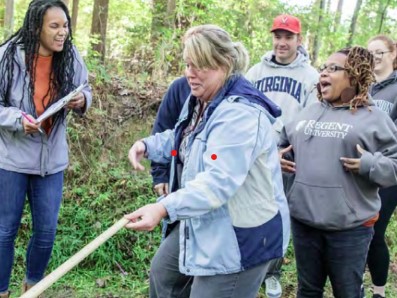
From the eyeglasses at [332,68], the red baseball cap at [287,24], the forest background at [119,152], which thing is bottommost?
the forest background at [119,152]

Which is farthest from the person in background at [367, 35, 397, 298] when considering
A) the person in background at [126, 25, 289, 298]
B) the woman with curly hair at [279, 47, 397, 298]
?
the person in background at [126, 25, 289, 298]

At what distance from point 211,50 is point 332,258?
1552mm

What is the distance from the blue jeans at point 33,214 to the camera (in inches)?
130

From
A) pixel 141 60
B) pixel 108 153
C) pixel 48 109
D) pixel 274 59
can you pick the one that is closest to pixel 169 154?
pixel 48 109

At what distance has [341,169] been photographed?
2848 millimetres

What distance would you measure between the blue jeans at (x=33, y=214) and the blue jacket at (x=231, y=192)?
4.81 ft

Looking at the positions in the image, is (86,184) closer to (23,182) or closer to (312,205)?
(23,182)

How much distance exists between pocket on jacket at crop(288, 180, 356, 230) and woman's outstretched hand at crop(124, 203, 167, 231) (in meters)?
1.18

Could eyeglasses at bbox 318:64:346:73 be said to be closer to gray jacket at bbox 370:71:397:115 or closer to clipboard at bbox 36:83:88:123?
gray jacket at bbox 370:71:397:115

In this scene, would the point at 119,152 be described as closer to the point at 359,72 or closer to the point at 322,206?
the point at 322,206

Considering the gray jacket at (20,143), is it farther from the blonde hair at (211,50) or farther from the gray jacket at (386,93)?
the gray jacket at (386,93)

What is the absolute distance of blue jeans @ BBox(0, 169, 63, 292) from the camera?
3.29m

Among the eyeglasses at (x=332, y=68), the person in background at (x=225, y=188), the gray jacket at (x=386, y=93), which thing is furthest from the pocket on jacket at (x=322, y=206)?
the gray jacket at (x=386, y=93)

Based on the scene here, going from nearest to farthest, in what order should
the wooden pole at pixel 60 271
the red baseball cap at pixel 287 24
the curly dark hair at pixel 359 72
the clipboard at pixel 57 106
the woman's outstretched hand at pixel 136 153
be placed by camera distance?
the wooden pole at pixel 60 271
the woman's outstretched hand at pixel 136 153
the curly dark hair at pixel 359 72
the clipboard at pixel 57 106
the red baseball cap at pixel 287 24
